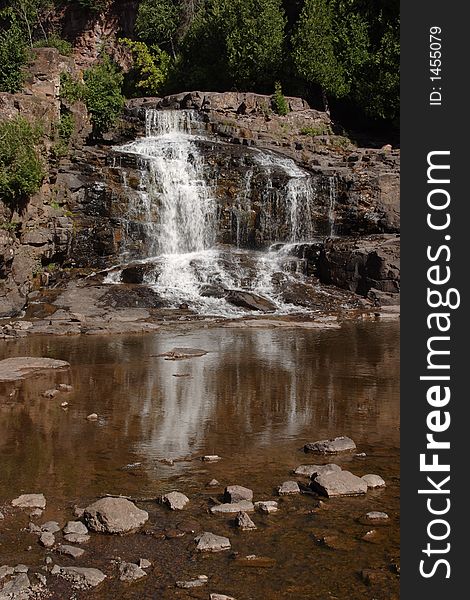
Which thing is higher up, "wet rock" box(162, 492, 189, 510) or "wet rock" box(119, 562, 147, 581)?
"wet rock" box(162, 492, 189, 510)

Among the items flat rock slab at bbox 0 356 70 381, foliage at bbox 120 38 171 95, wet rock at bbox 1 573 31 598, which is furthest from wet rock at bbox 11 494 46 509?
foliage at bbox 120 38 171 95

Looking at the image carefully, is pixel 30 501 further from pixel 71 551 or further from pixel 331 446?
pixel 331 446

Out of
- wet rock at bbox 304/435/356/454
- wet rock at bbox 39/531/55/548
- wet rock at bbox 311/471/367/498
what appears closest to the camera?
wet rock at bbox 39/531/55/548

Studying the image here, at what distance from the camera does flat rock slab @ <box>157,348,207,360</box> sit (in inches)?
543

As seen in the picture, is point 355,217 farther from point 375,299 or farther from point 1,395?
point 1,395

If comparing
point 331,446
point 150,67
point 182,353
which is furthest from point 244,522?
point 150,67

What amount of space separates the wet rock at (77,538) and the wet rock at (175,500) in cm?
81

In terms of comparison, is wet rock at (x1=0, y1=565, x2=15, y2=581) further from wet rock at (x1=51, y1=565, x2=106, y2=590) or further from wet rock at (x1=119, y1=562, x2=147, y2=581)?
wet rock at (x1=119, y1=562, x2=147, y2=581)

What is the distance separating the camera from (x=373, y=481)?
21.8 ft

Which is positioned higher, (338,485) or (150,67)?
(150,67)

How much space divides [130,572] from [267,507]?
1454 millimetres

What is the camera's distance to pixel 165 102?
1399 inches

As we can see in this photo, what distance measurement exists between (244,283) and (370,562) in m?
18.1

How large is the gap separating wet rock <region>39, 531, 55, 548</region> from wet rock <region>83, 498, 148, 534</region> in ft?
1.09
